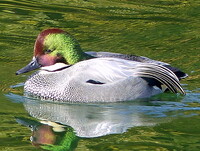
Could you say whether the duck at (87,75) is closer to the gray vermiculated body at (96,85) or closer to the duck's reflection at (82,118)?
the gray vermiculated body at (96,85)

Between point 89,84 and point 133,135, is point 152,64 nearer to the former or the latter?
point 89,84

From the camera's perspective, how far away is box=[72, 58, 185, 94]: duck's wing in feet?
31.7

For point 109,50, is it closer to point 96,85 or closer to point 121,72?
point 121,72

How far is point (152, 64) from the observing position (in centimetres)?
990

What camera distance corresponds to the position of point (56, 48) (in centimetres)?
1000

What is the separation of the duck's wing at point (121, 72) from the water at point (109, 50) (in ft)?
1.02

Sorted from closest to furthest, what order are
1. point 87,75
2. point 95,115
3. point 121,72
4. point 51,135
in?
point 51,135, point 95,115, point 87,75, point 121,72

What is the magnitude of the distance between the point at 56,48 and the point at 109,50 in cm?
262

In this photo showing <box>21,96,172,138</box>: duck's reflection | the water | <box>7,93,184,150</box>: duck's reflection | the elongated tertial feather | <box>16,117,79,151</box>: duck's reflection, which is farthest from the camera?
the elongated tertial feather

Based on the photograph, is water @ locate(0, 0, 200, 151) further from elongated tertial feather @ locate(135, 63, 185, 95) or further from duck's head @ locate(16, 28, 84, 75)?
duck's head @ locate(16, 28, 84, 75)

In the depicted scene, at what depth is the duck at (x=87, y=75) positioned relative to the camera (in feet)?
31.7

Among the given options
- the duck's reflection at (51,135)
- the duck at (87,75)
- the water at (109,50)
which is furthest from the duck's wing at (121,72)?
the duck's reflection at (51,135)

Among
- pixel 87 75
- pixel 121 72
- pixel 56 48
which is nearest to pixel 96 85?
pixel 87 75

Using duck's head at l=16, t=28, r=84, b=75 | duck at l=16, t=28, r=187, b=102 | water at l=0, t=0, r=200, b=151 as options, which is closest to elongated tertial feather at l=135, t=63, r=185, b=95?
duck at l=16, t=28, r=187, b=102
